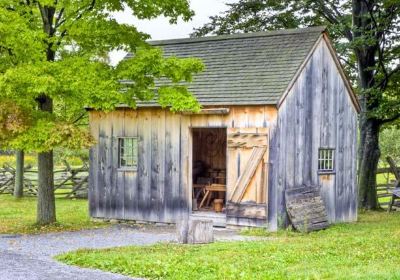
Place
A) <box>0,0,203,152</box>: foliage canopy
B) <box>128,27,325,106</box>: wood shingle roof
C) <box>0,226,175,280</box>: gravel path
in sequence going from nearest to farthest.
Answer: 1. <box>0,226,175,280</box>: gravel path
2. <box>0,0,203,152</box>: foliage canopy
3. <box>128,27,325,106</box>: wood shingle roof

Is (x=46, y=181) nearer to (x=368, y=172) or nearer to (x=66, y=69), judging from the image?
(x=66, y=69)

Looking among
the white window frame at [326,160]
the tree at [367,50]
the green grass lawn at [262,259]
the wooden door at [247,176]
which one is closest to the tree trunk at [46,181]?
the wooden door at [247,176]

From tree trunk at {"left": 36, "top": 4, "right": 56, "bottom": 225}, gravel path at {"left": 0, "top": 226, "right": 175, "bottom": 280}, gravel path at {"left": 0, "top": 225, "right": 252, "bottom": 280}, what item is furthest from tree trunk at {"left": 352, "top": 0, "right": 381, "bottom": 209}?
tree trunk at {"left": 36, "top": 4, "right": 56, "bottom": 225}

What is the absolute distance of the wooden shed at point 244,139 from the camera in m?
19.8

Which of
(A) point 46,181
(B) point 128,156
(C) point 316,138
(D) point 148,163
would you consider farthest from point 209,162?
(A) point 46,181

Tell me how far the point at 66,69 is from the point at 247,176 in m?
5.63

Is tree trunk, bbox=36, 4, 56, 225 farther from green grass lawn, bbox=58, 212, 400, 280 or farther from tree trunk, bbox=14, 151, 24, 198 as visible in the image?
tree trunk, bbox=14, 151, 24, 198

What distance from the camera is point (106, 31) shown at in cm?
1959

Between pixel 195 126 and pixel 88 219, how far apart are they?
5.10 m

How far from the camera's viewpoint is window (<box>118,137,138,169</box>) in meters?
22.6

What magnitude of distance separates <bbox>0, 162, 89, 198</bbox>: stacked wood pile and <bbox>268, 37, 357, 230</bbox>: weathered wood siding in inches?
561

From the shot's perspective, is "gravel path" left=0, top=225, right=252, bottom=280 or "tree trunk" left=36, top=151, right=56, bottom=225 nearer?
"gravel path" left=0, top=225, right=252, bottom=280

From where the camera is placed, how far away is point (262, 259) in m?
13.4

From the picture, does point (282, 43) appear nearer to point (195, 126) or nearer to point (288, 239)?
point (195, 126)
